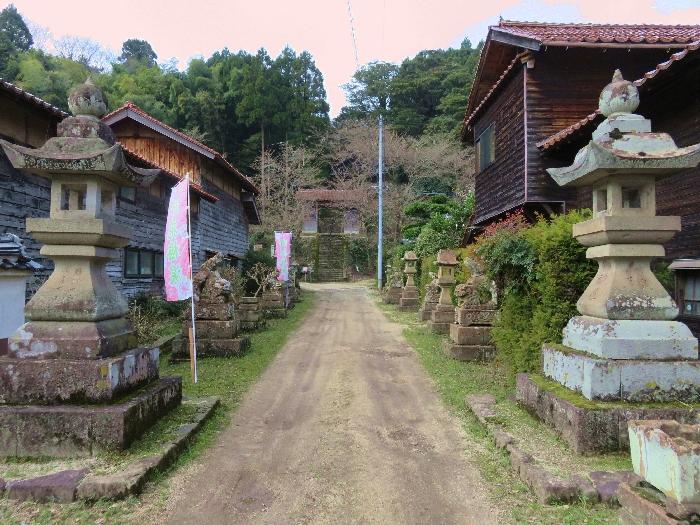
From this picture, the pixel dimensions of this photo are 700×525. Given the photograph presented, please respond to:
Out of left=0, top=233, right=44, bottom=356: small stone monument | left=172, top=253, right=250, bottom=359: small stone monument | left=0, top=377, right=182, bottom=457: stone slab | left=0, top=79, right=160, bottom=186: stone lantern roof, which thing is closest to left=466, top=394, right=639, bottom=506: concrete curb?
left=0, top=377, right=182, bottom=457: stone slab

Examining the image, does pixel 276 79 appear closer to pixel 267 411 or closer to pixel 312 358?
pixel 312 358

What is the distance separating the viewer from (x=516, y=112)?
487 inches

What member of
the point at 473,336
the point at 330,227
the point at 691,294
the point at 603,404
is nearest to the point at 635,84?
the point at 691,294

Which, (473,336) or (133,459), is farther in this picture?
(473,336)

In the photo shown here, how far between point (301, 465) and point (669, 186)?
26.0ft

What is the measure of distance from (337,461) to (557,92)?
11.1 metres

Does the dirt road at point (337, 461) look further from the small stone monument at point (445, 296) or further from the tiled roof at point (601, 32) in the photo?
the tiled roof at point (601, 32)

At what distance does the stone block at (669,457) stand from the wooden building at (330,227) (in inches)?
1361

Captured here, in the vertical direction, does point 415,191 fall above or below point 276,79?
below

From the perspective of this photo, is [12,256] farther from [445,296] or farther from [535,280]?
[445,296]

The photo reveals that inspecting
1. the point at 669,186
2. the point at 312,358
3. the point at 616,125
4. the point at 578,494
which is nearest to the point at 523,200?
the point at 669,186

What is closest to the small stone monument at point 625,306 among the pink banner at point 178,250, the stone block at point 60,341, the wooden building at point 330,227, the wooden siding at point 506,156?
the stone block at point 60,341

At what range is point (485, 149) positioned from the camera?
50.8 ft

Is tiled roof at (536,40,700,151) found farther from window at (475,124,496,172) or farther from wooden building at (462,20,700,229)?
window at (475,124,496,172)
